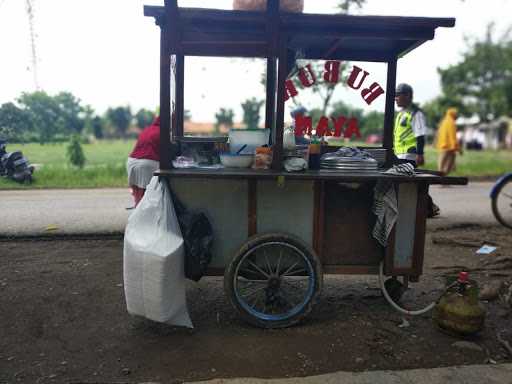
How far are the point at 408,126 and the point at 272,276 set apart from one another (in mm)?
3326

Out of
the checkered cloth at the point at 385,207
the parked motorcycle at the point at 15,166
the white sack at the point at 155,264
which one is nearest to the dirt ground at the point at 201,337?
the white sack at the point at 155,264

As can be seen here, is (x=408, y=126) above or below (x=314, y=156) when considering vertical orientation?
above

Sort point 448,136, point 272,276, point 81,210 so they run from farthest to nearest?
point 448,136 < point 81,210 < point 272,276

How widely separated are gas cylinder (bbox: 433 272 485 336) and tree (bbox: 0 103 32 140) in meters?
5.63

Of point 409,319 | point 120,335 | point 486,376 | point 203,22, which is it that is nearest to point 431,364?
point 486,376

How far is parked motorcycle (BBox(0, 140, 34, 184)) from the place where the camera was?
244 inches

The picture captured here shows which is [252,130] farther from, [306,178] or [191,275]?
[191,275]

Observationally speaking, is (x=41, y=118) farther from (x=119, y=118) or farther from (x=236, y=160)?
(x=119, y=118)

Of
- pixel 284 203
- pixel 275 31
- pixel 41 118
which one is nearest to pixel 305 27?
pixel 275 31

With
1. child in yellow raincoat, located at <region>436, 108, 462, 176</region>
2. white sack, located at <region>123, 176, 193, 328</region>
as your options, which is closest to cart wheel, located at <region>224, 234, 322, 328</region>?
white sack, located at <region>123, 176, 193, 328</region>

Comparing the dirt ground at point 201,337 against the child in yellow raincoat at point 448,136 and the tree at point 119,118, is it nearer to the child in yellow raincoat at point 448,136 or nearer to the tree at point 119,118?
the child in yellow raincoat at point 448,136

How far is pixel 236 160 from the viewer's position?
345 centimetres

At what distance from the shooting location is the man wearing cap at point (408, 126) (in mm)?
5531

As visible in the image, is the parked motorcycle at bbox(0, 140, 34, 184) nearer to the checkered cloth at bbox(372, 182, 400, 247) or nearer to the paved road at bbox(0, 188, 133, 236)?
the paved road at bbox(0, 188, 133, 236)
